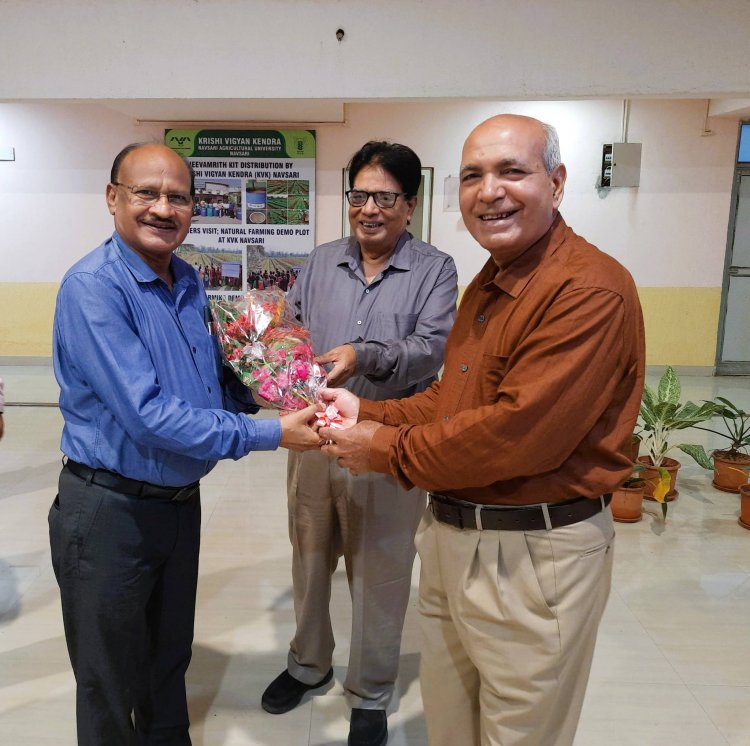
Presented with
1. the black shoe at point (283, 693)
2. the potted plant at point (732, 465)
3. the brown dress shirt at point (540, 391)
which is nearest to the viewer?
the brown dress shirt at point (540, 391)

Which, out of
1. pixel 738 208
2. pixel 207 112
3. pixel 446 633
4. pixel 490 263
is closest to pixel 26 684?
pixel 446 633

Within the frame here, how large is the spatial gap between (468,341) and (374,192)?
2.51 ft

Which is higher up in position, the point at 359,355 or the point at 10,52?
the point at 10,52

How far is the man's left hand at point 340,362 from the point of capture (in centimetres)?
191

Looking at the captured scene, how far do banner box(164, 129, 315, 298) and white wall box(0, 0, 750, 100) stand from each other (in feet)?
10.0

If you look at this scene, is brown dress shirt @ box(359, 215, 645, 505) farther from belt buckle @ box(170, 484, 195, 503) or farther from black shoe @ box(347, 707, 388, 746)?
black shoe @ box(347, 707, 388, 746)

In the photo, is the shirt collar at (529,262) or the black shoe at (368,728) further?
the black shoe at (368,728)

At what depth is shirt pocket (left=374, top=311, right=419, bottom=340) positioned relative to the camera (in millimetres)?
2094

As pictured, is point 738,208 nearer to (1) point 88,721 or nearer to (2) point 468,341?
(2) point 468,341

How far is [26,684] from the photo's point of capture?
2289 millimetres

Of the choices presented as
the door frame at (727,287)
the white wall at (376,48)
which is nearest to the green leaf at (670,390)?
the white wall at (376,48)

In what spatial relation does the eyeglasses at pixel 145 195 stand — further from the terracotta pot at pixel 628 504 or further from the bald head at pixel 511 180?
the terracotta pot at pixel 628 504

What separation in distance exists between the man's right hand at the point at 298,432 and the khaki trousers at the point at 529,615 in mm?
406

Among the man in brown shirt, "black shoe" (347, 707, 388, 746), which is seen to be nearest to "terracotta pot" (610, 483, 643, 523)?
"black shoe" (347, 707, 388, 746)
